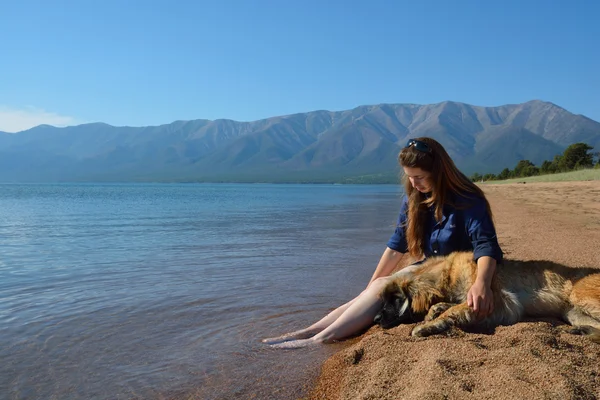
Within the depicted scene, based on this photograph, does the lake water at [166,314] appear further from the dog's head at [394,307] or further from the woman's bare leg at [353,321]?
the dog's head at [394,307]

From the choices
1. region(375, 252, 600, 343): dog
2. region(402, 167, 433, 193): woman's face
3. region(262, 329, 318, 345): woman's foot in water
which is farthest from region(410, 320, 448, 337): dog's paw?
region(402, 167, 433, 193): woman's face

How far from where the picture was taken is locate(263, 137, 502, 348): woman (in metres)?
4.25

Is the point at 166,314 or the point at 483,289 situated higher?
the point at 483,289

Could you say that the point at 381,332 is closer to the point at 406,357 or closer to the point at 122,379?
the point at 406,357

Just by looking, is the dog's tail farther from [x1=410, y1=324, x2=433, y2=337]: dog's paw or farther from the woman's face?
the woman's face

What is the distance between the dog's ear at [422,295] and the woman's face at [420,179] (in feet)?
2.83

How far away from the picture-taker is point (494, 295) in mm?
4188

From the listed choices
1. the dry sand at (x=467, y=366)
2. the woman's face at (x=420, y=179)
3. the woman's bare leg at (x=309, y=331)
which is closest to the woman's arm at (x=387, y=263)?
the woman's bare leg at (x=309, y=331)

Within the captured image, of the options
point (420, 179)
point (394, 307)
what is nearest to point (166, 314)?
point (394, 307)

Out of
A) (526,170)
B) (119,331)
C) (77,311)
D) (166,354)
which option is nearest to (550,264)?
(166,354)

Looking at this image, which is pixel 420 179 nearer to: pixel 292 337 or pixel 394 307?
pixel 394 307

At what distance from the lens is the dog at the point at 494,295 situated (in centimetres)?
401

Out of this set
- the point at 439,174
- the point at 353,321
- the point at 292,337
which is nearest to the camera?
the point at 439,174

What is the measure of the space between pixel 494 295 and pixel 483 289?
0.32m
